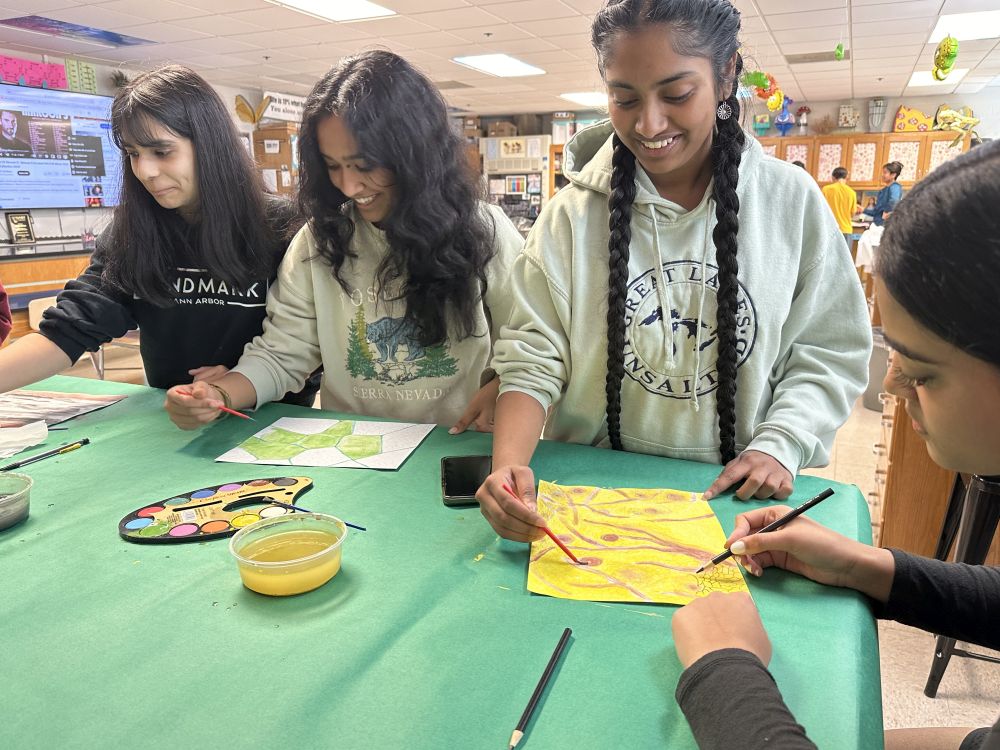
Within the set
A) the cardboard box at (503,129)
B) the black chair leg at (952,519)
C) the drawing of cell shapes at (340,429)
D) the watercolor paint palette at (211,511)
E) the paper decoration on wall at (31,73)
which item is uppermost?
the cardboard box at (503,129)

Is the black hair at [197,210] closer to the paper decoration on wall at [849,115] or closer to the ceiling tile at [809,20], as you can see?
the ceiling tile at [809,20]

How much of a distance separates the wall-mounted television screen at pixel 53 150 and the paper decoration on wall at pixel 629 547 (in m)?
5.80

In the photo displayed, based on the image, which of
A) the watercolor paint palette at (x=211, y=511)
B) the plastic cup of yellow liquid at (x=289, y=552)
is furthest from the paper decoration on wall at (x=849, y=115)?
the plastic cup of yellow liquid at (x=289, y=552)

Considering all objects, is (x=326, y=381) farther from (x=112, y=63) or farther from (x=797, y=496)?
(x=112, y=63)

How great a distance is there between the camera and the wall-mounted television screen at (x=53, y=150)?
19.0 feet

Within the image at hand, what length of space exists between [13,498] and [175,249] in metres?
0.78

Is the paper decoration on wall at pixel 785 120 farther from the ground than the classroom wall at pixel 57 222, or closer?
farther from the ground

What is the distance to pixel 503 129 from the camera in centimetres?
1138

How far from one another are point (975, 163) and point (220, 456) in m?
1.16

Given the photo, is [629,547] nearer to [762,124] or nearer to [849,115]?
[762,124]

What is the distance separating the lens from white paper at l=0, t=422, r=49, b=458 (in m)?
1.29

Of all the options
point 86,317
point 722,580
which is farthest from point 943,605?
point 86,317

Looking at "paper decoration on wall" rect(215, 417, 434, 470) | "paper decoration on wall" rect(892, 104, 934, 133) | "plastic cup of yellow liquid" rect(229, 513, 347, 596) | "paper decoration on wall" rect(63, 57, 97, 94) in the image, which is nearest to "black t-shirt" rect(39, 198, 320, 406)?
"paper decoration on wall" rect(215, 417, 434, 470)

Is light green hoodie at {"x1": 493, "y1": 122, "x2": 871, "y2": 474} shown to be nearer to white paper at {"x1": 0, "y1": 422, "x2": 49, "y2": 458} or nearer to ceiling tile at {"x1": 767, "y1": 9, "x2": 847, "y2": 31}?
white paper at {"x1": 0, "y1": 422, "x2": 49, "y2": 458}
